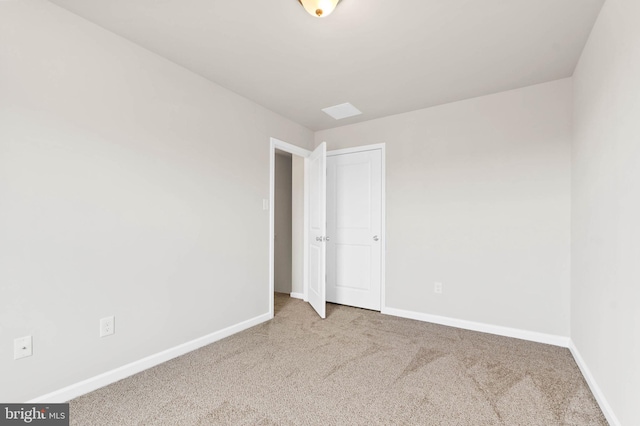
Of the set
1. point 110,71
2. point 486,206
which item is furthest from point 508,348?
point 110,71

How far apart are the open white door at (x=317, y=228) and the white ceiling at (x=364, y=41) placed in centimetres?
89

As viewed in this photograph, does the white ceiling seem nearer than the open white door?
Yes

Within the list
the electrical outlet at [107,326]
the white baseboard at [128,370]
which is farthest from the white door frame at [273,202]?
the electrical outlet at [107,326]

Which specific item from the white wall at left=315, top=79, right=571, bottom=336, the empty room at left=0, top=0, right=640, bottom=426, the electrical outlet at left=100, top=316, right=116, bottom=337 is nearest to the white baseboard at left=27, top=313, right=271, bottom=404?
the empty room at left=0, top=0, right=640, bottom=426

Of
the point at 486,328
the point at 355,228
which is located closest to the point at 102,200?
the point at 355,228

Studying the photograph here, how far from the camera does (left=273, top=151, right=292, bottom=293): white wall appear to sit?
4836mm

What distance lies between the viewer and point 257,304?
10.7ft

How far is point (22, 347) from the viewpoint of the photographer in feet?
5.49

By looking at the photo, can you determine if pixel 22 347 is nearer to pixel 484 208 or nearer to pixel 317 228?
pixel 317 228

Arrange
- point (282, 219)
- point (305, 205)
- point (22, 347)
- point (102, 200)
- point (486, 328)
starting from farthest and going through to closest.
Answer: point (282, 219), point (305, 205), point (486, 328), point (102, 200), point (22, 347)

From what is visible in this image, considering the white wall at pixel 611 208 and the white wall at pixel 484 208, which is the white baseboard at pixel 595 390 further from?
the white wall at pixel 484 208

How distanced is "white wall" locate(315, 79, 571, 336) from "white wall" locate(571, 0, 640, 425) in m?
0.38

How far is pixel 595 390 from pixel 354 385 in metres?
1.47
